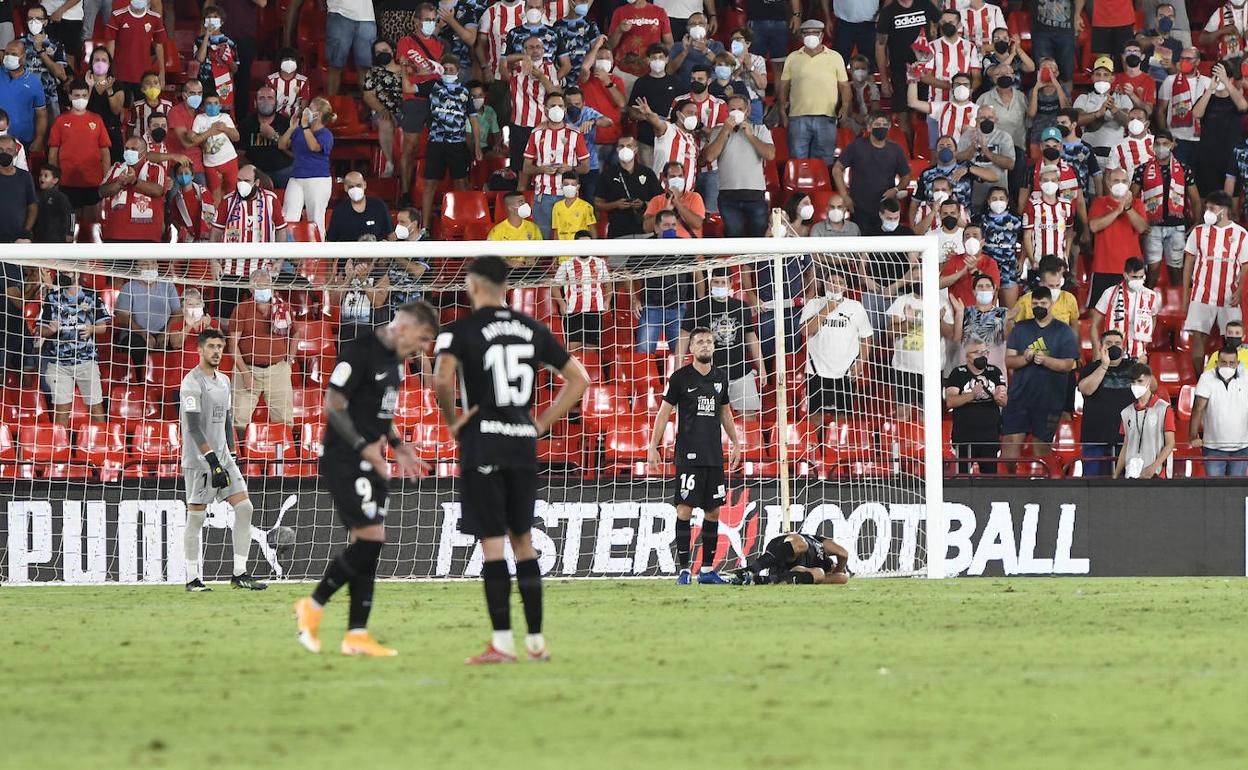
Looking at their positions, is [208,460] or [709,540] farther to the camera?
[709,540]

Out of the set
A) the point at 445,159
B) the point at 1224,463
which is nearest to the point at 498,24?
the point at 445,159

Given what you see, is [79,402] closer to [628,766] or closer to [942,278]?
[942,278]

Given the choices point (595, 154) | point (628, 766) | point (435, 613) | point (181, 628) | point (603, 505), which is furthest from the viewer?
point (595, 154)

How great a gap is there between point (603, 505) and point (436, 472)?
5.48 feet

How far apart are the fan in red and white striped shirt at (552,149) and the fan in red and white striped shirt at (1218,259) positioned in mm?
7198

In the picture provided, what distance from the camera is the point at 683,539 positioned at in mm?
16031

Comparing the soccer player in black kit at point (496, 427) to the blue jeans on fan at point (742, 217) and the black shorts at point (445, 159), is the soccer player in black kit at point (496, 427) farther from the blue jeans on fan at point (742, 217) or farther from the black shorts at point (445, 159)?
the black shorts at point (445, 159)

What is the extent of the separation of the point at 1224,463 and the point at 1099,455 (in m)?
1.32

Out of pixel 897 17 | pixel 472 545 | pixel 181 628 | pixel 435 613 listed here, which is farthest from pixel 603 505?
pixel 897 17

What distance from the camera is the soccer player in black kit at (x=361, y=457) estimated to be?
9438 mm

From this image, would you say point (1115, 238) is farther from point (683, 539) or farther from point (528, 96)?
point (683, 539)

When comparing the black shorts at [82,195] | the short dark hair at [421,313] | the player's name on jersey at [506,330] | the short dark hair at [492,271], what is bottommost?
the player's name on jersey at [506,330]

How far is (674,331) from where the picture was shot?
1864 cm

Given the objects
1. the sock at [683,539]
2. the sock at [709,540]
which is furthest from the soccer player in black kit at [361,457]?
the sock at [683,539]
